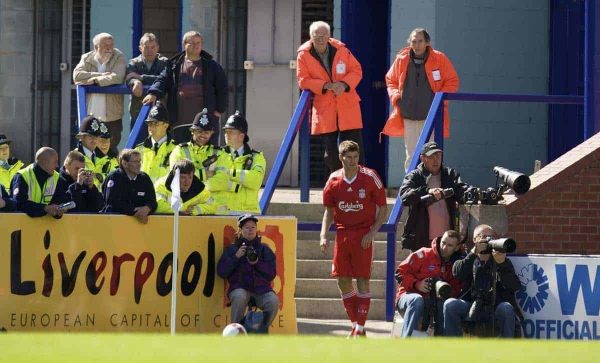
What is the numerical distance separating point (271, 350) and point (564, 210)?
26.0 ft

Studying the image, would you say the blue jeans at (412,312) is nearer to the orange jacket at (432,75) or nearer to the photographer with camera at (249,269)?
the photographer with camera at (249,269)

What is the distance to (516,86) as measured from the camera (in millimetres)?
20719

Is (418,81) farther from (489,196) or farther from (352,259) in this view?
(352,259)

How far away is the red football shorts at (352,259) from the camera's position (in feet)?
50.6

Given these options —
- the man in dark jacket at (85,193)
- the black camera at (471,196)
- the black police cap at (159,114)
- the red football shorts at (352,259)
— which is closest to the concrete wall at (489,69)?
the black police cap at (159,114)

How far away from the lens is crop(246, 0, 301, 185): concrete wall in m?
20.9

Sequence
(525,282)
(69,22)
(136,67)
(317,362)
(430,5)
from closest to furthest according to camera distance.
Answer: (317,362), (525,282), (136,67), (430,5), (69,22)

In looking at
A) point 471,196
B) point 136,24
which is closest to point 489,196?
point 471,196

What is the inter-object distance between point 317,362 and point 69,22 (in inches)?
533

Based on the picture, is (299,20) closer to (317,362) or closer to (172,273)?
(172,273)

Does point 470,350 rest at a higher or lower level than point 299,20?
lower

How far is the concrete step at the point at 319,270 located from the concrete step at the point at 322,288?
0.16 metres

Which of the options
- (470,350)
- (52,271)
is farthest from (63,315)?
(470,350)

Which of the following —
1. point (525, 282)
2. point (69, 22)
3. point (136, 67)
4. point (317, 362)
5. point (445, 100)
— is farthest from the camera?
point (69, 22)
